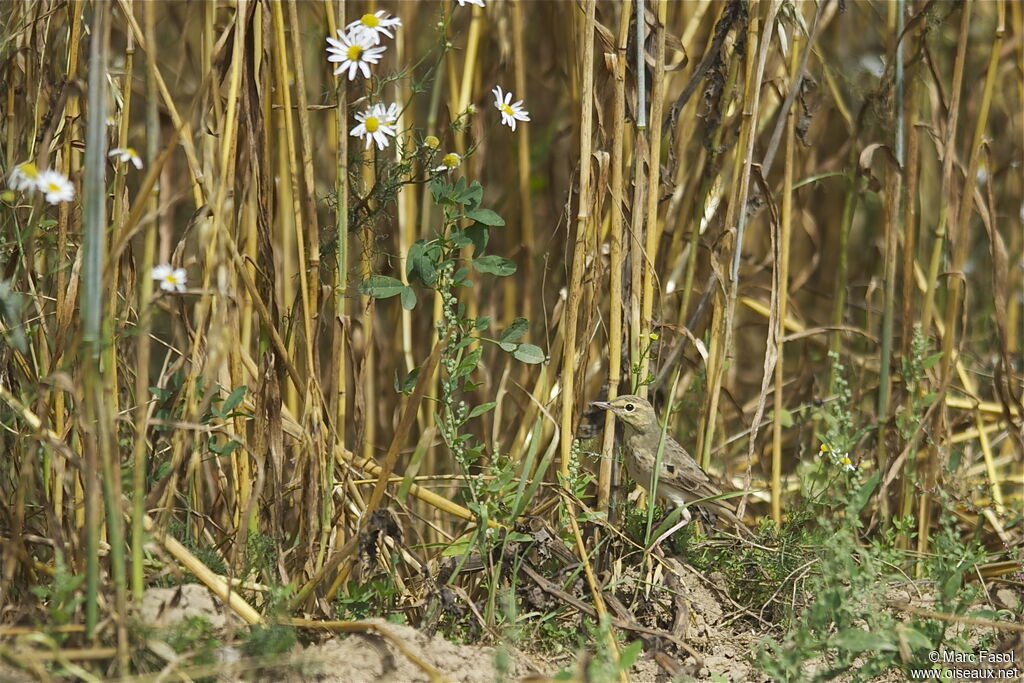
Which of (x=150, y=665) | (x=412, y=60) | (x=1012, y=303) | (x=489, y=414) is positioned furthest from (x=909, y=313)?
(x=150, y=665)

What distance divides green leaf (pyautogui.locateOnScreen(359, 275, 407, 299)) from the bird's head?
746mm

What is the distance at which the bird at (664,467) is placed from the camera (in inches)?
130

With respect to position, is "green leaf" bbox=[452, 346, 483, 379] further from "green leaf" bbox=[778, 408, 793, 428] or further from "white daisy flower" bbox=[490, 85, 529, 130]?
"green leaf" bbox=[778, 408, 793, 428]

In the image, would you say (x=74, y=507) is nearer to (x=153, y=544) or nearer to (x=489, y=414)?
(x=153, y=544)

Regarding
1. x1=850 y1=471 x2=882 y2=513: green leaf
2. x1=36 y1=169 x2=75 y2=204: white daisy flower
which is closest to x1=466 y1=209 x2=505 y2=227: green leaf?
x1=36 y1=169 x2=75 y2=204: white daisy flower

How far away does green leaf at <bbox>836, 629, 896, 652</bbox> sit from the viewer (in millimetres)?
2502

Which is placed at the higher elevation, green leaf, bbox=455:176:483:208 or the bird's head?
green leaf, bbox=455:176:483:208

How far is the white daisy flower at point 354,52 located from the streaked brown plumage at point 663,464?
1.26m

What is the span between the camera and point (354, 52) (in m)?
2.80

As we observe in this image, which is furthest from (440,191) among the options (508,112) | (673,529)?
(673,529)

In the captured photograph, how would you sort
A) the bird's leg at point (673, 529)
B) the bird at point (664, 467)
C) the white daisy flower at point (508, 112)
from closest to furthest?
1. the white daisy flower at point (508, 112)
2. the bird's leg at point (673, 529)
3. the bird at point (664, 467)

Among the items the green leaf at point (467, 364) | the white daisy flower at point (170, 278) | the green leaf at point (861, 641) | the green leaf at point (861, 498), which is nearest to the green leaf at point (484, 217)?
the green leaf at point (467, 364)

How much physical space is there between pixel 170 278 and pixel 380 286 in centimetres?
70

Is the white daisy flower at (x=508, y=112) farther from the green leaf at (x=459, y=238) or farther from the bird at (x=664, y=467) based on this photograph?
the bird at (x=664, y=467)
